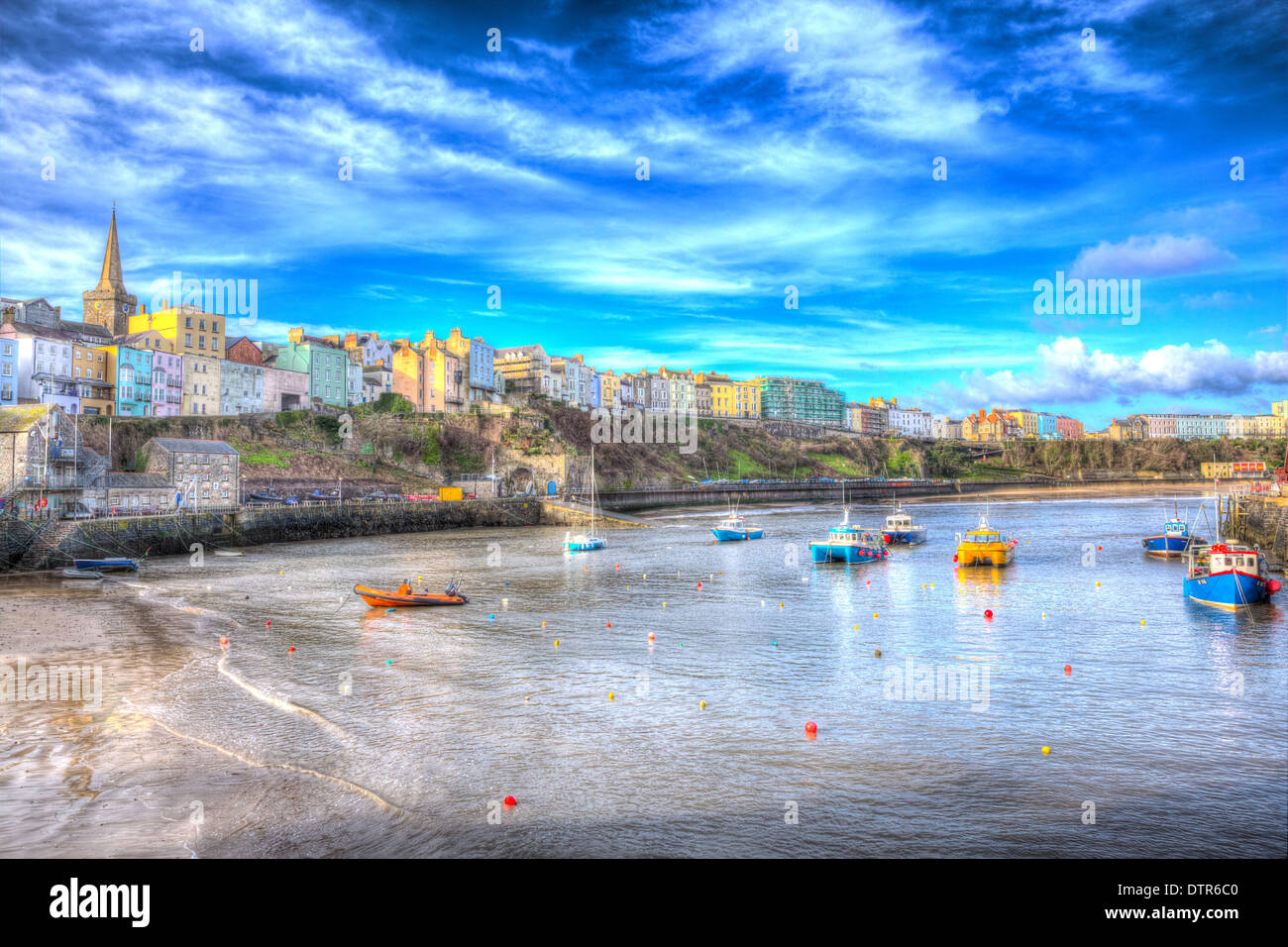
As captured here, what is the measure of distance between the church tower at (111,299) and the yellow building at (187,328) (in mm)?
7135

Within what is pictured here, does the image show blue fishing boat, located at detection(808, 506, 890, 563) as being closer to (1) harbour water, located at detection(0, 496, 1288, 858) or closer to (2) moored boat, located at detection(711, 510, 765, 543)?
(1) harbour water, located at detection(0, 496, 1288, 858)

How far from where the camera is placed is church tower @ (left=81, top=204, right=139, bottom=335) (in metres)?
104

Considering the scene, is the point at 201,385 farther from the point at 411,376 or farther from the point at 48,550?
the point at 48,550

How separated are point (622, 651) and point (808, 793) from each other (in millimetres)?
12357

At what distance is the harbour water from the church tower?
3254 inches

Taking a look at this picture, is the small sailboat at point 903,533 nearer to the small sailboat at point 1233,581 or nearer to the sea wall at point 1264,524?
the sea wall at point 1264,524

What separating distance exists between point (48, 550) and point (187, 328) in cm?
5186

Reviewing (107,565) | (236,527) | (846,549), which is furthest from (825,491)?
(107,565)

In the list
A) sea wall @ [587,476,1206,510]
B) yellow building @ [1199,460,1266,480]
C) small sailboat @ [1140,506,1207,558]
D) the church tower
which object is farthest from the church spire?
yellow building @ [1199,460,1266,480]

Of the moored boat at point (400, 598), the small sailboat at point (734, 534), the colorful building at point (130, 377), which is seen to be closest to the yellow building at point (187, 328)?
the colorful building at point (130, 377)

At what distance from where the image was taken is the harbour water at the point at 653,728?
12.5m

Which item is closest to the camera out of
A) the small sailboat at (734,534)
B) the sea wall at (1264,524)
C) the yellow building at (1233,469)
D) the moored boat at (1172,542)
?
the sea wall at (1264,524)
